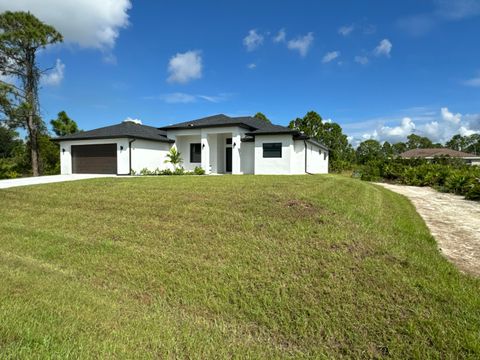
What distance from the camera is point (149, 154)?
68.5ft

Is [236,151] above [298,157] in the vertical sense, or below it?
above

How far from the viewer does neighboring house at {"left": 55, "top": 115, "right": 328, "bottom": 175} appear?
744 inches

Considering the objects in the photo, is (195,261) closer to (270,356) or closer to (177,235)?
(177,235)

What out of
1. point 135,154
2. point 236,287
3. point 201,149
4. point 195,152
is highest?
point 201,149

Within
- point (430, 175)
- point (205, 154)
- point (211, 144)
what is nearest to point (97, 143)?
point (205, 154)

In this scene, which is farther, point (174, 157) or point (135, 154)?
point (174, 157)

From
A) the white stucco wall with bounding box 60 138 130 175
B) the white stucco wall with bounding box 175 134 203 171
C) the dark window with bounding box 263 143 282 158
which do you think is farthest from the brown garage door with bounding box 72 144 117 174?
the dark window with bounding box 263 143 282 158

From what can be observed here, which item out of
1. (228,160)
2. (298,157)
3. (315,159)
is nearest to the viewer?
(298,157)

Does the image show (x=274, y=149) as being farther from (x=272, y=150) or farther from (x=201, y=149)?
(x=201, y=149)

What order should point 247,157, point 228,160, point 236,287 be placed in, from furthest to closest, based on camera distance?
point 228,160 → point 247,157 → point 236,287

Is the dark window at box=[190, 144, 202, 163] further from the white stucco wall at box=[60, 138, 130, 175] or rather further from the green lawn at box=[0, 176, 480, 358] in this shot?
the green lawn at box=[0, 176, 480, 358]

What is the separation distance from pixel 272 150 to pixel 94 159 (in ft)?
43.0

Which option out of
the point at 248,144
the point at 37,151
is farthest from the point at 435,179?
the point at 37,151

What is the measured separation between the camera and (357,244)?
4719mm
